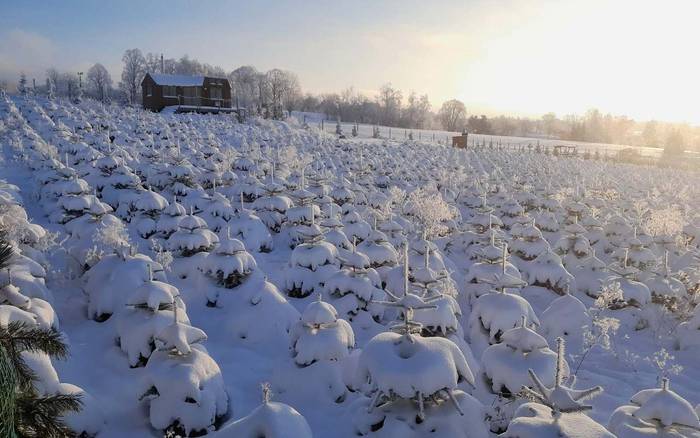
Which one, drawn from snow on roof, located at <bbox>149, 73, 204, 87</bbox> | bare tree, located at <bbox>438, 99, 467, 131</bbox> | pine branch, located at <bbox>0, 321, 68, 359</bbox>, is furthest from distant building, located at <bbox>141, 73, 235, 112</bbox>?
bare tree, located at <bbox>438, 99, 467, 131</bbox>

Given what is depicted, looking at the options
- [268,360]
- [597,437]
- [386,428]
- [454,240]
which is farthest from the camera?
[454,240]

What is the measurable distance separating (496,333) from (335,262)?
A: 5783 mm

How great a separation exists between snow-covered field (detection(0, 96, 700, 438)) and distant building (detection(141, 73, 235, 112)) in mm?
35762

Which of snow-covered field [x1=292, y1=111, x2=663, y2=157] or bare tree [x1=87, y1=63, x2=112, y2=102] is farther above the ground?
bare tree [x1=87, y1=63, x2=112, y2=102]

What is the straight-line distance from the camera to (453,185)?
1299 inches

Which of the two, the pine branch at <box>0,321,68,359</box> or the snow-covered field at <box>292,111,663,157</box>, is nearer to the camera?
the pine branch at <box>0,321,68,359</box>

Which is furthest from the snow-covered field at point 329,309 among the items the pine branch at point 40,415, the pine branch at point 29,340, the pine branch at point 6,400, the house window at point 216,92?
the house window at point 216,92

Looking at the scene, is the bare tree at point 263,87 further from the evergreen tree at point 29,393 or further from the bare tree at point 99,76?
the evergreen tree at point 29,393

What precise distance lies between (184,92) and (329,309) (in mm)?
59857

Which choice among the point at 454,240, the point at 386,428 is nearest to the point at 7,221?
the point at 386,428

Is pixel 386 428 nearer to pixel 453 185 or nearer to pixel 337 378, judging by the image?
pixel 337 378

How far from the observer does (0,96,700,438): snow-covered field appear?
19.5ft

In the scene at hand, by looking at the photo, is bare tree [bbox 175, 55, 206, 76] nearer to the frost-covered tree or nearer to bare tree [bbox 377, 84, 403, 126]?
bare tree [bbox 377, 84, 403, 126]

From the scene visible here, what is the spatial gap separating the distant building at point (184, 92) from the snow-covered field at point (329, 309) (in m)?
35.8
